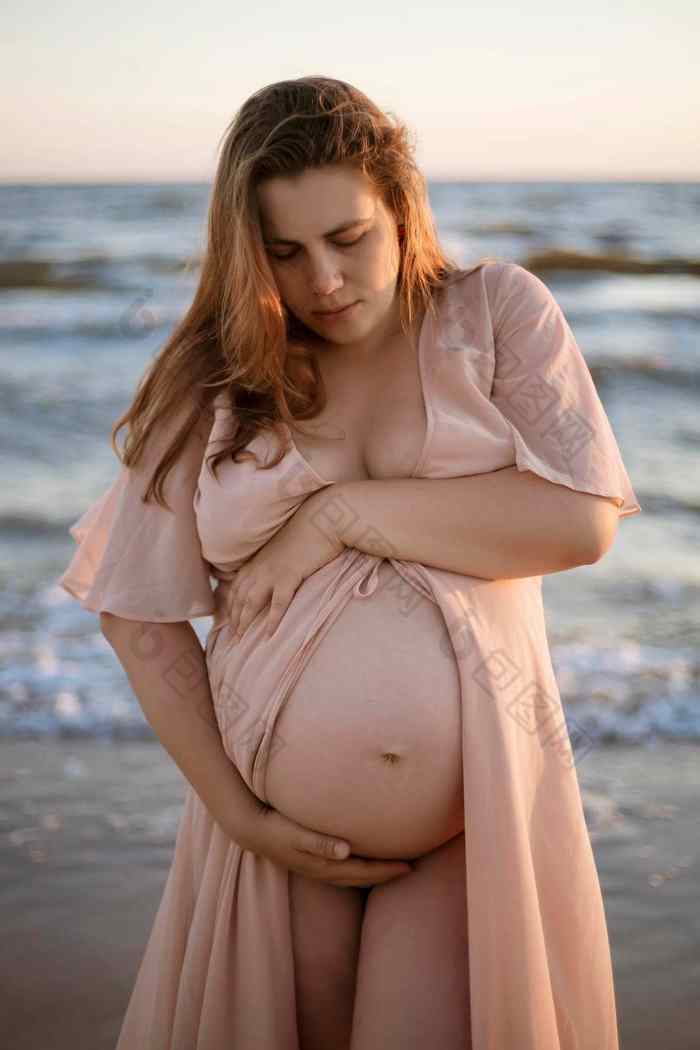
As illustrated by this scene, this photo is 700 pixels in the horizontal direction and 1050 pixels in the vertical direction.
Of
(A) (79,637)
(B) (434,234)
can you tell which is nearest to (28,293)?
(A) (79,637)

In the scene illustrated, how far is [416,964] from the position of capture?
171cm

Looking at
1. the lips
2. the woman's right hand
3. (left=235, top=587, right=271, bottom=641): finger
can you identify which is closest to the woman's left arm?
(left=235, top=587, right=271, bottom=641): finger

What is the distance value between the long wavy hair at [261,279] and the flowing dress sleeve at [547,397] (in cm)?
14

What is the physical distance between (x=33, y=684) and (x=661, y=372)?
223 inches

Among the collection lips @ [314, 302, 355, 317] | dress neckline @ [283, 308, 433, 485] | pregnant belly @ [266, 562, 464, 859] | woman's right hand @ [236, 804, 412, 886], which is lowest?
woman's right hand @ [236, 804, 412, 886]

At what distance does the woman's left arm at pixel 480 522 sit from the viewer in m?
1.67

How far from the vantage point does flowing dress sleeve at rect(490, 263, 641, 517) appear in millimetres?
1690

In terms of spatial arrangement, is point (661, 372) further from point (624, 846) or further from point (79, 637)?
point (624, 846)

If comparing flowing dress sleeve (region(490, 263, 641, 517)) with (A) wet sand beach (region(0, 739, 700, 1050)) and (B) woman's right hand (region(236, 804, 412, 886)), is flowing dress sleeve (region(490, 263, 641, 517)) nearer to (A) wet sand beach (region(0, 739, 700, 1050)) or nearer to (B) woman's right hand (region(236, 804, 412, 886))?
(B) woman's right hand (region(236, 804, 412, 886))

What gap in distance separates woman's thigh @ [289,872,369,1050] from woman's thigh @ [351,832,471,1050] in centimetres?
4

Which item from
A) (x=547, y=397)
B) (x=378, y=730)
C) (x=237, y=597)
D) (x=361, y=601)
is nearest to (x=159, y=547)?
(x=237, y=597)

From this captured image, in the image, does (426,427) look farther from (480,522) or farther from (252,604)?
(252,604)

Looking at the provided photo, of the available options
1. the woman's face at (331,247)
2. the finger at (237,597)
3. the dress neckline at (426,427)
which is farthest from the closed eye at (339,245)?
the finger at (237,597)

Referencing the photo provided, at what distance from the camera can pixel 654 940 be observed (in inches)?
113
